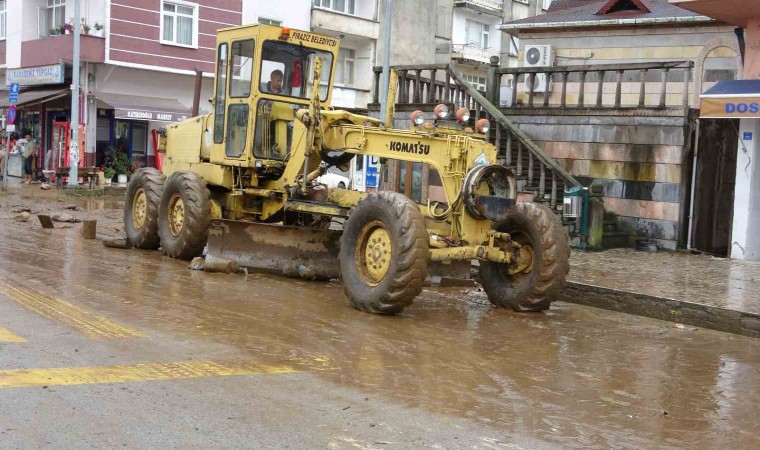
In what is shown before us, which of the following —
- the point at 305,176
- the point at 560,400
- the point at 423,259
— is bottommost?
the point at 560,400

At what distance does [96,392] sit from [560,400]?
10.2ft

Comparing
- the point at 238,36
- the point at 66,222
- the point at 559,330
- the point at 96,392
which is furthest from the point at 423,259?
the point at 66,222

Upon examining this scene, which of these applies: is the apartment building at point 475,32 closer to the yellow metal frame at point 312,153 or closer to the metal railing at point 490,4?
the metal railing at point 490,4

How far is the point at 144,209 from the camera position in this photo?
1414cm

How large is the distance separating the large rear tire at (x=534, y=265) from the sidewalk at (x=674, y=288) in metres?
1.45

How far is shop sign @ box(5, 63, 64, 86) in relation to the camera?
3257cm

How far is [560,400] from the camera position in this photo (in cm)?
648

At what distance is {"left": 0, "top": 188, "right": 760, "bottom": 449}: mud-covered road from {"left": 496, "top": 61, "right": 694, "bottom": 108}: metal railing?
7.09 meters

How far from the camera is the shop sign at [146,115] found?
106ft

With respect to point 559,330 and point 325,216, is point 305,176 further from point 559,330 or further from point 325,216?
point 559,330

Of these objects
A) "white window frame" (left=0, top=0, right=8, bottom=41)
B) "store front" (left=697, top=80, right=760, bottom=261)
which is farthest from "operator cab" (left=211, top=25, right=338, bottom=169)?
"white window frame" (left=0, top=0, right=8, bottom=41)

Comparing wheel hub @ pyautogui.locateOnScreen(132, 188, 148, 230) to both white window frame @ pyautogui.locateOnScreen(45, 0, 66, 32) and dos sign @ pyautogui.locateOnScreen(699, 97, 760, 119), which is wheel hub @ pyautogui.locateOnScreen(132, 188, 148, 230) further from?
white window frame @ pyautogui.locateOnScreen(45, 0, 66, 32)

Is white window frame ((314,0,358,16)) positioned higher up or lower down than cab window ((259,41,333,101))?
higher up

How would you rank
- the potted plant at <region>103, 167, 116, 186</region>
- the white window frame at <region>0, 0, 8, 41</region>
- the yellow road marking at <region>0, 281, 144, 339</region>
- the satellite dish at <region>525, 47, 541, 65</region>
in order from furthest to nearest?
the white window frame at <region>0, 0, 8, 41</region>, the potted plant at <region>103, 167, 116, 186</region>, the satellite dish at <region>525, 47, 541, 65</region>, the yellow road marking at <region>0, 281, 144, 339</region>
